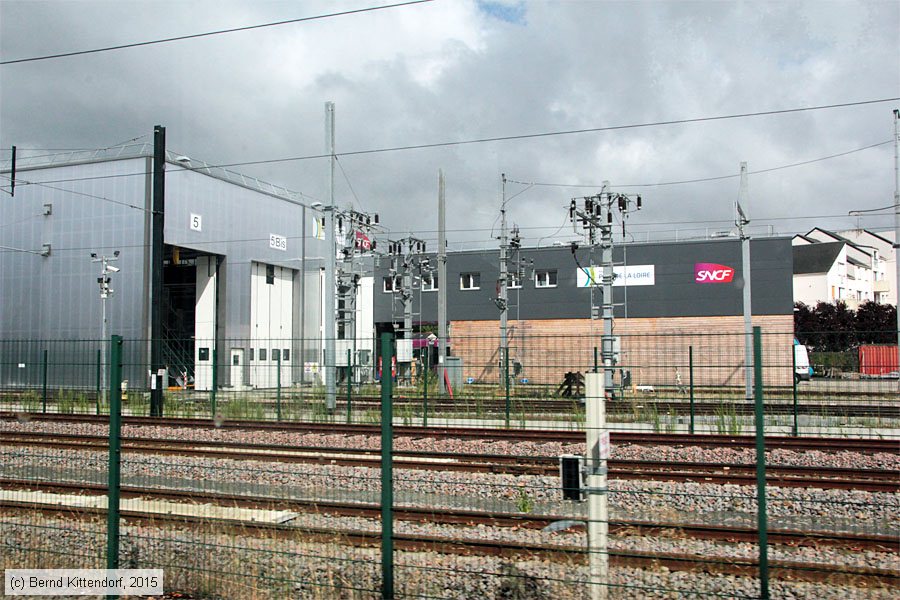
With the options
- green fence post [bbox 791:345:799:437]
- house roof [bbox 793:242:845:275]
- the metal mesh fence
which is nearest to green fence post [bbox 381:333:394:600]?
the metal mesh fence

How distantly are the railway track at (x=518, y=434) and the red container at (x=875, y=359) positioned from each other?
6.42 feet

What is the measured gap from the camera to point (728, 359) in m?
11.6

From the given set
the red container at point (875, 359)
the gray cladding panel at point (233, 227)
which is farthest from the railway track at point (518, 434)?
the gray cladding panel at point (233, 227)

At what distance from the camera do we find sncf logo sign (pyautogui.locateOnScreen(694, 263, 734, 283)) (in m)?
40.6

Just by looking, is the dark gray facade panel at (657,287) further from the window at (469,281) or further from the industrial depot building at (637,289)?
the window at (469,281)

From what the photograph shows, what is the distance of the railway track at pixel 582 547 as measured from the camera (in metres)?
6.22

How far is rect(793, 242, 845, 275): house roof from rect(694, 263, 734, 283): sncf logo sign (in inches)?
1520

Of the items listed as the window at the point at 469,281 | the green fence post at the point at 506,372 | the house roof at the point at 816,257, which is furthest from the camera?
the house roof at the point at 816,257

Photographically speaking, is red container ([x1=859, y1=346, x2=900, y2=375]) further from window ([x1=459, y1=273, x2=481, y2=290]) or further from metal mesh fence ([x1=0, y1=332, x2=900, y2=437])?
window ([x1=459, y1=273, x2=481, y2=290])

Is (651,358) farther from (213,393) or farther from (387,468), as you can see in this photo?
(213,393)

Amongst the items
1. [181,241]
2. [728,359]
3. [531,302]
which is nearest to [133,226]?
[181,241]

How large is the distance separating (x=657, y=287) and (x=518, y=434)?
29.0 metres

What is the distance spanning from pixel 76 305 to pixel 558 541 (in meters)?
36.3

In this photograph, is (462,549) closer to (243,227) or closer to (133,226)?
(133,226)
